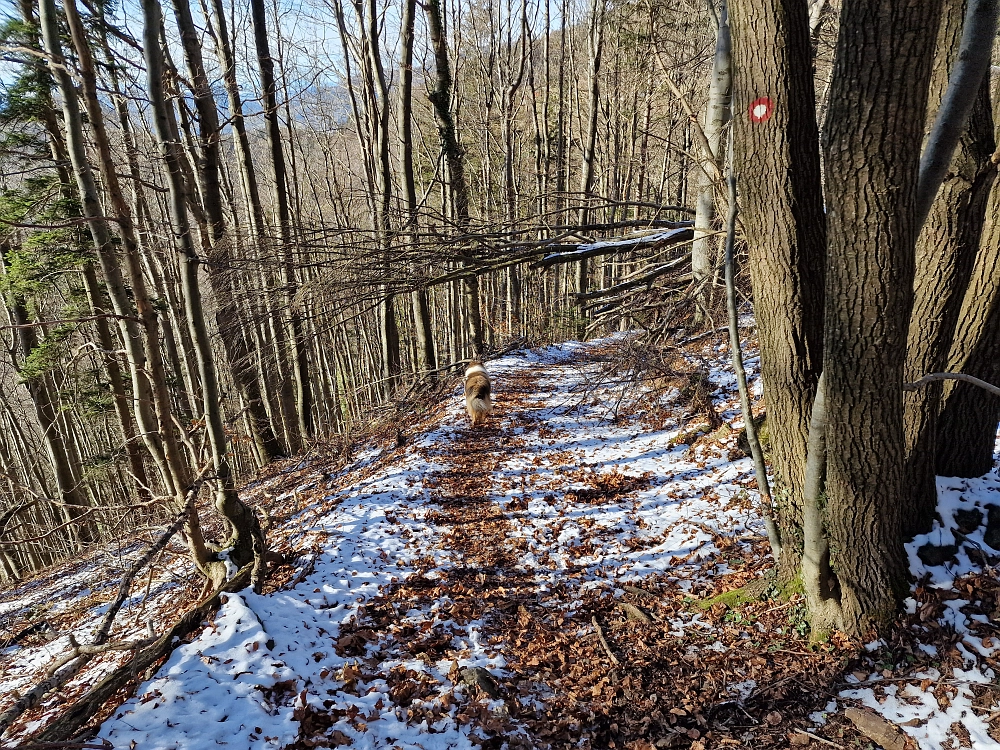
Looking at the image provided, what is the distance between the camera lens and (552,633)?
3.79m

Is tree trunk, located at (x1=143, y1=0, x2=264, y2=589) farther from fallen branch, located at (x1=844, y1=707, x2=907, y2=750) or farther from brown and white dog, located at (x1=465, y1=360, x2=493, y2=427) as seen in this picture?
brown and white dog, located at (x1=465, y1=360, x2=493, y2=427)

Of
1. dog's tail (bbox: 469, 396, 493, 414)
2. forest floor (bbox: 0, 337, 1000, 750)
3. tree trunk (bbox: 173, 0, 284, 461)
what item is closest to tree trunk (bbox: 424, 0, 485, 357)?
dog's tail (bbox: 469, 396, 493, 414)

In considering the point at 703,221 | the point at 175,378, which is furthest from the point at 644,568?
the point at 175,378

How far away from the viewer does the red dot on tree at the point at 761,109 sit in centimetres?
284

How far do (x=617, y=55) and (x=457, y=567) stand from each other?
50.9 feet

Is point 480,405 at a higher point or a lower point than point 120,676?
lower

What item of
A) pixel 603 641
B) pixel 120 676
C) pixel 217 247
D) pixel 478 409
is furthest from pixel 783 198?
pixel 478 409

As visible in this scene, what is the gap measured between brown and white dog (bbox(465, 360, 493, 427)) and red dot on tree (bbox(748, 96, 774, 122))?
5895 millimetres

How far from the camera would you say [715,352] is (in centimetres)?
807

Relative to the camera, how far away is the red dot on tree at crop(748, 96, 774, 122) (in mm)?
2840

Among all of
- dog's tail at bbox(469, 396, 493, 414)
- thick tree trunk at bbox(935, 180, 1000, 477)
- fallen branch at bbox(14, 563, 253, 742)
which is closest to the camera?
fallen branch at bbox(14, 563, 253, 742)

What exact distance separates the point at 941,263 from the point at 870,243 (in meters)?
1.06

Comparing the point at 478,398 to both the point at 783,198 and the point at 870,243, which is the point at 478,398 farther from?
the point at 870,243

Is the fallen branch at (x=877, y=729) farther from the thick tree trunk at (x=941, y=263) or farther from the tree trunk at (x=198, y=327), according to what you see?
the tree trunk at (x=198, y=327)
